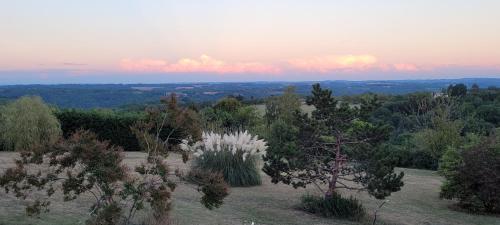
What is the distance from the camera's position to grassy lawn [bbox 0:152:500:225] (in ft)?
24.3

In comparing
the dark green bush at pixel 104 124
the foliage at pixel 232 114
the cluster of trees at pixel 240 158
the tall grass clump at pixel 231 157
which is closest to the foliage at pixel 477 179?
the cluster of trees at pixel 240 158

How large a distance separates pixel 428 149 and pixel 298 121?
13.3m

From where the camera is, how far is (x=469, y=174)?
11023 mm

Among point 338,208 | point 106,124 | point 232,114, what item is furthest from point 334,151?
point 232,114

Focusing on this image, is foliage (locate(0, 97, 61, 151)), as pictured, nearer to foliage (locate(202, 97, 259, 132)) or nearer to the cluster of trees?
the cluster of trees

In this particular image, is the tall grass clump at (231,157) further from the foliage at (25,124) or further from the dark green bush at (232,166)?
the foliage at (25,124)

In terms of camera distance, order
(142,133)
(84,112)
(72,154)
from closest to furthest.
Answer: (72,154) < (142,133) < (84,112)

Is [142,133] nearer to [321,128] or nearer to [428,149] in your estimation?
[321,128]

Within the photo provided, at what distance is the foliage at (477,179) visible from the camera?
35.3 feet

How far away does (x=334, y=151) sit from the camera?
9.88 metres

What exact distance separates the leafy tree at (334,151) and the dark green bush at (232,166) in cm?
188

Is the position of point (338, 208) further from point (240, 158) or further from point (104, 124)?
point (104, 124)

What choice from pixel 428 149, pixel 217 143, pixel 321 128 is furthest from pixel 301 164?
pixel 428 149

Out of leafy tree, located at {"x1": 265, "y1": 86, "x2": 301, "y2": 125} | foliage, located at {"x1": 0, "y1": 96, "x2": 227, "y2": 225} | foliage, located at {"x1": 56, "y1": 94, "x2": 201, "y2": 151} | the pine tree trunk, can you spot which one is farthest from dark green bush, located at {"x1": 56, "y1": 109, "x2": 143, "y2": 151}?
foliage, located at {"x1": 0, "y1": 96, "x2": 227, "y2": 225}
